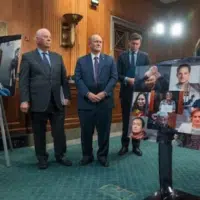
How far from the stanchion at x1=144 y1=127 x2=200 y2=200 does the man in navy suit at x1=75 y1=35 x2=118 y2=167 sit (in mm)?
973

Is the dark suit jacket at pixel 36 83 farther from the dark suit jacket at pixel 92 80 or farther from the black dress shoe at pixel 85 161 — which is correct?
the black dress shoe at pixel 85 161

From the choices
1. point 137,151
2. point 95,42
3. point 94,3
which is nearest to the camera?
point 95,42

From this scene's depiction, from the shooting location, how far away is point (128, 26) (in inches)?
211

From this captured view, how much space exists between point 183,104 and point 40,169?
165cm

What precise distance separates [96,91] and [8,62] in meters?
1.07

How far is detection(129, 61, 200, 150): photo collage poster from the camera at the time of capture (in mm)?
1491

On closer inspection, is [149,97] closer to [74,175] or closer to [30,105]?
[74,175]

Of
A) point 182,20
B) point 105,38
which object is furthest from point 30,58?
point 182,20

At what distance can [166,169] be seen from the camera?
1.75 m

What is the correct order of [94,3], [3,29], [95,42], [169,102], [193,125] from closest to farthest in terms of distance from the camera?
[193,125] < [169,102] < [95,42] < [3,29] < [94,3]

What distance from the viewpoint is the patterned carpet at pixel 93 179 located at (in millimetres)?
1985

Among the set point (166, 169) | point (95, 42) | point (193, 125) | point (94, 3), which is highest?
point (94, 3)

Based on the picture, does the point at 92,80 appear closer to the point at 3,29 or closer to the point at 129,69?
the point at 129,69

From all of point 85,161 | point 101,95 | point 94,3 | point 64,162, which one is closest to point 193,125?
point 101,95
